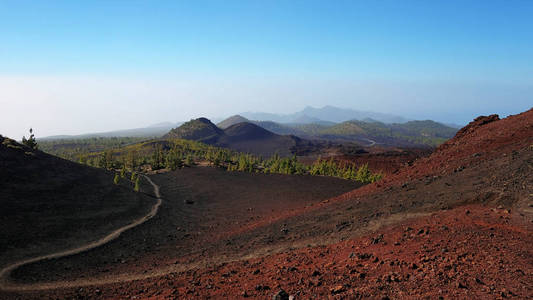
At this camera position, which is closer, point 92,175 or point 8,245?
point 8,245

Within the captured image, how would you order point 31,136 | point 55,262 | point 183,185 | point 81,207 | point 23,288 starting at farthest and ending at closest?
point 183,185, point 31,136, point 81,207, point 55,262, point 23,288

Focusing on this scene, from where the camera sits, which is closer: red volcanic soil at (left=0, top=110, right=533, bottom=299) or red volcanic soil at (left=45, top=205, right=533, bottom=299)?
red volcanic soil at (left=45, top=205, right=533, bottom=299)

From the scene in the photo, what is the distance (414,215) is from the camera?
19.0 meters

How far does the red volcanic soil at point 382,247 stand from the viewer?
9812 millimetres

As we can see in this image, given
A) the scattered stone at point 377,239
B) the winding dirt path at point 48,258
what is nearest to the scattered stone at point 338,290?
the scattered stone at point 377,239

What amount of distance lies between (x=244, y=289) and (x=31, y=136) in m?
60.0

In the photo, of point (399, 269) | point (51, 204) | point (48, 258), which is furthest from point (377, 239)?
A: point (51, 204)

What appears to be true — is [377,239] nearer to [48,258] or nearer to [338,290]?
[338,290]

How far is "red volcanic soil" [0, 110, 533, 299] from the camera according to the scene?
9.81 meters

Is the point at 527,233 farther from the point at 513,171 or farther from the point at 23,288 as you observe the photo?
the point at 23,288

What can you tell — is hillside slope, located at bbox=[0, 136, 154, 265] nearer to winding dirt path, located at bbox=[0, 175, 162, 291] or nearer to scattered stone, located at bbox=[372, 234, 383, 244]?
winding dirt path, located at bbox=[0, 175, 162, 291]

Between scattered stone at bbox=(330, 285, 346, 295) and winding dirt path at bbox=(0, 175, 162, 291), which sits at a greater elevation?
scattered stone at bbox=(330, 285, 346, 295)

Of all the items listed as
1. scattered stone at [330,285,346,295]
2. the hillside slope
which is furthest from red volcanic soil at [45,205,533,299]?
the hillside slope

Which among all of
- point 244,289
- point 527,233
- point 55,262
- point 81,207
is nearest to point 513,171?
point 527,233
